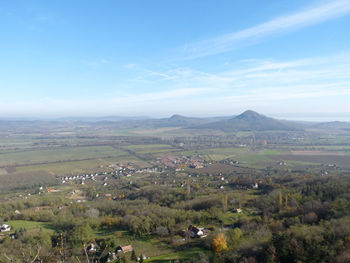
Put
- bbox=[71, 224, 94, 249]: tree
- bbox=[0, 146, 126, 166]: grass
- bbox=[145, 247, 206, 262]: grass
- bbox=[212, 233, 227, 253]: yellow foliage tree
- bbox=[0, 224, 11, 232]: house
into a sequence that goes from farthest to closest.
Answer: bbox=[0, 146, 126, 166]: grass
bbox=[0, 224, 11, 232]: house
bbox=[71, 224, 94, 249]: tree
bbox=[212, 233, 227, 253]: yellow foliage tree
bbox=[145, 247, 206, 262]: grass

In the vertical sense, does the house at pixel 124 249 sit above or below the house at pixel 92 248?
above

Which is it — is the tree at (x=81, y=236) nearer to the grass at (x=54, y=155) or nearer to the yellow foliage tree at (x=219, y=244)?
the yellow foliage tree at (x=219, y=244)

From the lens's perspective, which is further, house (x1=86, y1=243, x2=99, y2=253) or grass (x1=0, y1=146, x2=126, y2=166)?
grass (x1=0, y1=146, x2=126, y2=166)

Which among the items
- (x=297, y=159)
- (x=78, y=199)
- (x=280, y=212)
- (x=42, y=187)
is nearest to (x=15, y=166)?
(x=42, y=187)

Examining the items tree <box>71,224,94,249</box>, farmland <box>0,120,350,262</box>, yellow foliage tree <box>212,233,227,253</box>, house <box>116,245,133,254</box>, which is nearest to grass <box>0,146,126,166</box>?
farmland <box>0,120,350,262</box>

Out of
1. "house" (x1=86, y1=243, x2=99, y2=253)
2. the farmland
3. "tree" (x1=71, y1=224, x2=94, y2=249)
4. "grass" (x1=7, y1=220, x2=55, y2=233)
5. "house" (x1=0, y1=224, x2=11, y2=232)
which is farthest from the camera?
"grass" (x1=7, y1=220, x2=55, y2=233)

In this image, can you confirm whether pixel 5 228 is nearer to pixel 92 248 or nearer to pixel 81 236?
pixel 81 236

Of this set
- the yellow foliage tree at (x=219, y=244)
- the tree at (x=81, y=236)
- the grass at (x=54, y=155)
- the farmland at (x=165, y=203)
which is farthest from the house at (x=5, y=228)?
the grass at (x=54, y=155)

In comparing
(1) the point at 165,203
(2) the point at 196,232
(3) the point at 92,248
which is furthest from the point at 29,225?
(2) the point at 196,232

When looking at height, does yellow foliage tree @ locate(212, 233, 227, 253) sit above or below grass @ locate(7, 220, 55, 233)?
above

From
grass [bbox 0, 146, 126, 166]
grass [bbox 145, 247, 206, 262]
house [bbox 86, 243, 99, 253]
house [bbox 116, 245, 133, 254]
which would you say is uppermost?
grass [bbox 145, 247, 206, 262]

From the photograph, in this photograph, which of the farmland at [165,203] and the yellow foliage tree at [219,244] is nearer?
the yellow foliage tree at [219,244]

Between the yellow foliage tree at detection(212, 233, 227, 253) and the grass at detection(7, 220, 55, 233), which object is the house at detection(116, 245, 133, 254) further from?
the grass at detection(7, 220, 55, 233)
